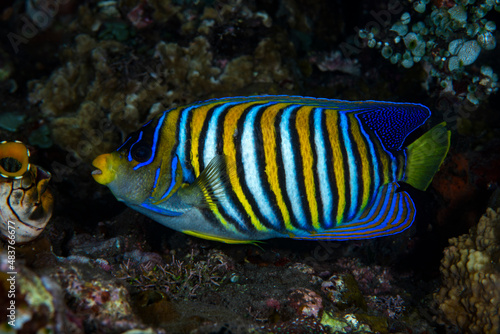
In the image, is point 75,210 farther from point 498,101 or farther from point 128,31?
point 498,101

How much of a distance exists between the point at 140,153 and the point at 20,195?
0.91m

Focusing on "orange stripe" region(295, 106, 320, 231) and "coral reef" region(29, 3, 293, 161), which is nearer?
"orange stripe" region(295, 106, 320, 231)

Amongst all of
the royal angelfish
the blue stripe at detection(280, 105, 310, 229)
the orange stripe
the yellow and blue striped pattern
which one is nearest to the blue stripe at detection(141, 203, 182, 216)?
the royal angelfish

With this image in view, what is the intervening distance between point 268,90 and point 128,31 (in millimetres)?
1943

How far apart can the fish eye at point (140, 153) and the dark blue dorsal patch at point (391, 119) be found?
1356 mm

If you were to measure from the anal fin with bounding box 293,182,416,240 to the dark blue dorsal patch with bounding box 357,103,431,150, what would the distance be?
0.30m

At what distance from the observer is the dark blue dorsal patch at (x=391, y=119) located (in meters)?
2.25

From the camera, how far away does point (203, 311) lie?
1.98 m

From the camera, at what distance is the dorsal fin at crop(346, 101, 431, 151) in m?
2.24

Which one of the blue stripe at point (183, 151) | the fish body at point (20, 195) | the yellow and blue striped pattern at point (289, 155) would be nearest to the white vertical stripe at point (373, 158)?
the yellow and blue striped pattern at point (289, 155)

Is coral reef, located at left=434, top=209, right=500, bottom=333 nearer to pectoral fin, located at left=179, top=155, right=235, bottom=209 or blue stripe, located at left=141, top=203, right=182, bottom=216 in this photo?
pectoral fin, located at left=179, top=155, right=235, bottom=209

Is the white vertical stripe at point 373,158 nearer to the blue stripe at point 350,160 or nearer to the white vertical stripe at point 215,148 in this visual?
the blue stripe at point 350,160

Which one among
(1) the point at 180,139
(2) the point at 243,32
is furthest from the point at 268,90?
(1) the point at 180,139

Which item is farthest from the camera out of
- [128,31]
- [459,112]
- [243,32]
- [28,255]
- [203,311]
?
[128,31]
